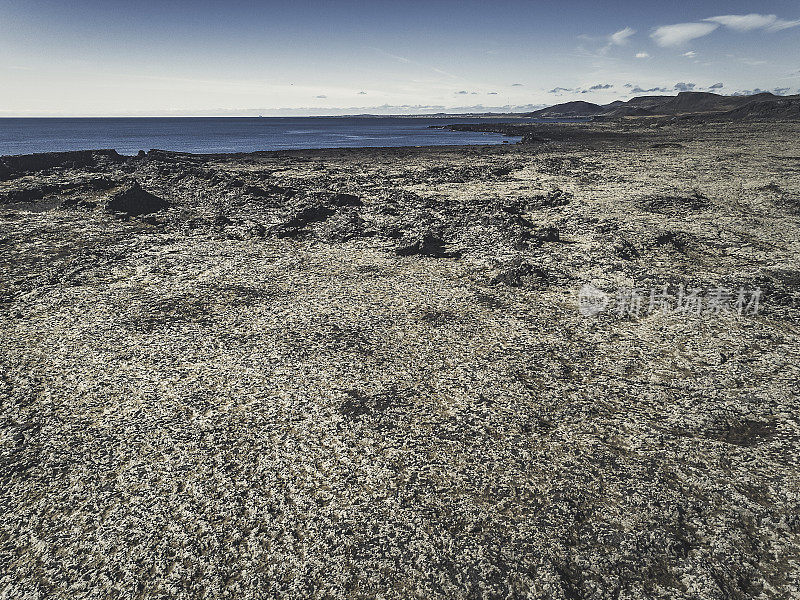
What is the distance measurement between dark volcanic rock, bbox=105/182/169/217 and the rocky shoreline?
380cm

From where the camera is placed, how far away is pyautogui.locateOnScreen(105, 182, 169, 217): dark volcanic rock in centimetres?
1664

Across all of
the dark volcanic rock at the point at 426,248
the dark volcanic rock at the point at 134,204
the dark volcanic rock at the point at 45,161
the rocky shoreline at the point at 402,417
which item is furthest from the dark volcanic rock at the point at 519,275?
the dark volcanic rock at the point at 45,161

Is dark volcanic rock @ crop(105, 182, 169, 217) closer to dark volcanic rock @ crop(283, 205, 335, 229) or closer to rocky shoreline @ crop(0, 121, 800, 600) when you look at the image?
rocky shoreline @ crop(0, 121, 800, 600)

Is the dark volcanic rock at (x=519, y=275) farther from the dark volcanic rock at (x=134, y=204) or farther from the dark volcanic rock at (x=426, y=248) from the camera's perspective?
A: the dark volcanic rock at (x=134, y=204)

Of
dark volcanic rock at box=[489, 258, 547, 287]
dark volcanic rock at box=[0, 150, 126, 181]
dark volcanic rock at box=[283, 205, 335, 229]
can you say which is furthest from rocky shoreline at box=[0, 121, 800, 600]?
dark volcanic rock at box=[0, 150, 126, 181]

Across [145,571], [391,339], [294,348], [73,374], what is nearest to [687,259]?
[391,339]

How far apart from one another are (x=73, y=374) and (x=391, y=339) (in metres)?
4.79

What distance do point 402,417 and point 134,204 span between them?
51.7 feet


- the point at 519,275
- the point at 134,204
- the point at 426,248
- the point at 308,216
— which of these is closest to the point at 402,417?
the point at 519,275

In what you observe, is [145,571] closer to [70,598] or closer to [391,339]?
[70,598]

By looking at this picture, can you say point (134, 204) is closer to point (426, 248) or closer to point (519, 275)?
point (426, 248)

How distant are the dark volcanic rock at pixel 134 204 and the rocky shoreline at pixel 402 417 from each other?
3798 mm

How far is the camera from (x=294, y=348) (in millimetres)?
7352

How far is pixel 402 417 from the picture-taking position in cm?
570
